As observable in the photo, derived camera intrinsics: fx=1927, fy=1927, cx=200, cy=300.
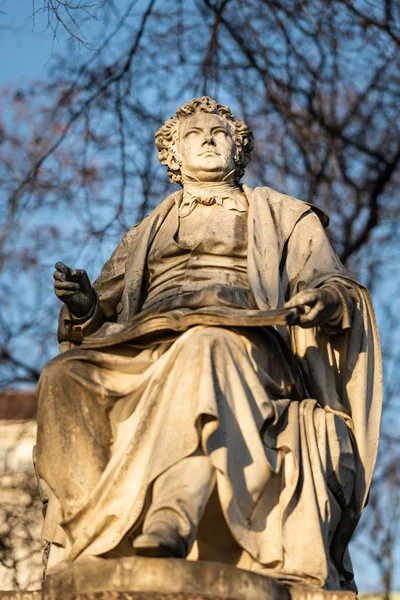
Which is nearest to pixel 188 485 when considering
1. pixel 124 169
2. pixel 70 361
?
pixel 70 361

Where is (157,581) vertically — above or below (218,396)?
below

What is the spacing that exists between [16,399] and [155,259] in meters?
5.43

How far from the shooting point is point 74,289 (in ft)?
25.8

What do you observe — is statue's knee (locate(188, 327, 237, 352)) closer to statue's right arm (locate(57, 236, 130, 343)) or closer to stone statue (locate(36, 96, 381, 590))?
stone statue (locate(36, 96, 381, 590))

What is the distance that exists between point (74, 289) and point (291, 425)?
3.87 ft

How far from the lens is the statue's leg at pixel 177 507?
6504 mm

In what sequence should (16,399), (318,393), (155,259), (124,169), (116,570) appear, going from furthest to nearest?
(16,399) < (124,169) < (155,259) < (318,393) < (116,570)

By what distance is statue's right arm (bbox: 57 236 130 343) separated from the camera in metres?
8.00

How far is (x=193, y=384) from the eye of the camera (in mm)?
6992

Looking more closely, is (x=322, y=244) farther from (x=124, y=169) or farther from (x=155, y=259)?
(x=124, y=169)

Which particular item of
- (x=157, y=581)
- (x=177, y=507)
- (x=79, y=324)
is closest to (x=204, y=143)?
(x=79, y=324)

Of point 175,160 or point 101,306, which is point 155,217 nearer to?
point 175,160

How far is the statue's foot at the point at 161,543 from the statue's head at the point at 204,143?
2.12 metres

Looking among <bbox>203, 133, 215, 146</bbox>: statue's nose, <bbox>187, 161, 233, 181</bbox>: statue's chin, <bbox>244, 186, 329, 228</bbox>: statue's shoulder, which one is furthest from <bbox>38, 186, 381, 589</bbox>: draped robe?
<bbox>203, 133, 215, 146</bbox>: statue's nose
